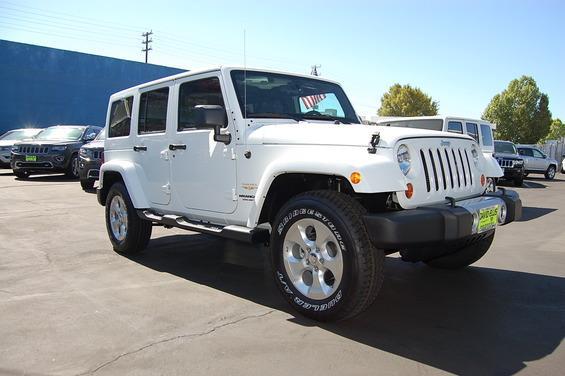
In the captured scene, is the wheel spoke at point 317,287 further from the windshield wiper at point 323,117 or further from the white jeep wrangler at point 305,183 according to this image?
the windshield wiper at point 323,117

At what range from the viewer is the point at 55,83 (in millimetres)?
28438

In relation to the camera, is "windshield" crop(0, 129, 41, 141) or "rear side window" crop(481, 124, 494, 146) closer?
"rear side window" crop(481, 124, 494, 146)

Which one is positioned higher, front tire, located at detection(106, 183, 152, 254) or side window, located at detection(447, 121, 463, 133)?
side window, located at detection(447, 121, 463, 133)

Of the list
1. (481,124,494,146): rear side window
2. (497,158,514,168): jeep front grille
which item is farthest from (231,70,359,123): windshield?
(497,158,514,168): jeep front grille

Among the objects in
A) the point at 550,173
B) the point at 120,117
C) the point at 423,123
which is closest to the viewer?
the point at 120,117

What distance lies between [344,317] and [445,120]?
30.2 ft

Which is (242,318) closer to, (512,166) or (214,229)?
(214,229)

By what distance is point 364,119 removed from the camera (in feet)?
19.1

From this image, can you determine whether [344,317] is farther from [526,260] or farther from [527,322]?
[526,260]

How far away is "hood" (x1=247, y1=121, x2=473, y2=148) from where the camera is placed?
3.60 metres

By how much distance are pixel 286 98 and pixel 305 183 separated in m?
1.04

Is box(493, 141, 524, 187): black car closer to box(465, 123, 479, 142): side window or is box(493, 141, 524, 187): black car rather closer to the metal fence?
box(465, 123, 479, 142): side window

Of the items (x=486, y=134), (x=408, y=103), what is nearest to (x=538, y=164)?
(x=486, y=134)

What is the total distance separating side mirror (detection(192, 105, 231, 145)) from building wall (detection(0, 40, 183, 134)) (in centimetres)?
2656
